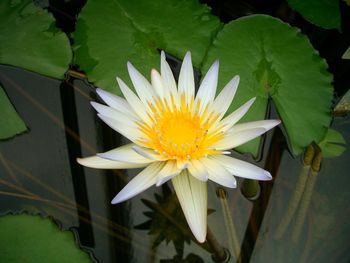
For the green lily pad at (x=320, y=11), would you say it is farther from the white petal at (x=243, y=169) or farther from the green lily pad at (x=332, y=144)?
the white petal at (x=243, y=169)

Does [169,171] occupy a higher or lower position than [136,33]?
lower

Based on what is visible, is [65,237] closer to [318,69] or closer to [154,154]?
[154,154]

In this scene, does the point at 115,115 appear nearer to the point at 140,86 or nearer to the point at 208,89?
the point at 140,86

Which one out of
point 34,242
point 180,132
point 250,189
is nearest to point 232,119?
point 180,132

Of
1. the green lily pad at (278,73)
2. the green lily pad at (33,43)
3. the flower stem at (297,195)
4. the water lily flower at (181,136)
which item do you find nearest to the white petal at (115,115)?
the water lily flower at (181,136)

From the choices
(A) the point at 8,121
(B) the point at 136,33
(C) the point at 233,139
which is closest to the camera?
(C) the point at 233,139

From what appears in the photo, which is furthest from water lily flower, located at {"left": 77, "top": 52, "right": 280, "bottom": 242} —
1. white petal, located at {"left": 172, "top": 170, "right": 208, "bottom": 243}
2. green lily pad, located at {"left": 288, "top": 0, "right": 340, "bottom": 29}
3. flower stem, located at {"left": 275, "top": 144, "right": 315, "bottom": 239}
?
green lily pad, located at {"left": 288, "top": 0, "right": 340, "bottom": 29}
